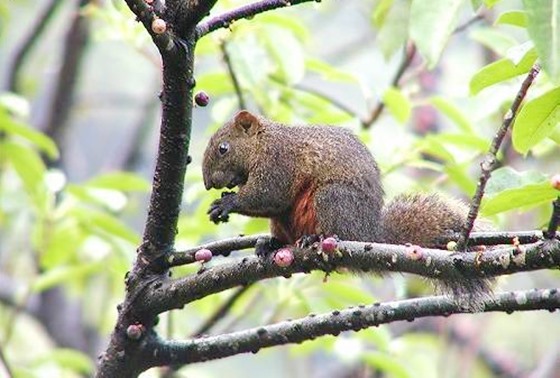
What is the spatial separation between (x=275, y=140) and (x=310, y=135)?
16 centimetres

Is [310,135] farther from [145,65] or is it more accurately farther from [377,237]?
[145,65]

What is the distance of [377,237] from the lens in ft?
10.5

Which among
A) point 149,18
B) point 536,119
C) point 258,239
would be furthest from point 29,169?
point 536,119

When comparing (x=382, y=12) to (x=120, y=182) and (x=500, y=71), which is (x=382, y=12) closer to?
(x=500, y=71)

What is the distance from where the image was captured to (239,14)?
237cm

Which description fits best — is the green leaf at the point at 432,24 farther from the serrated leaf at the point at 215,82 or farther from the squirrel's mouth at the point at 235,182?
the serrated leaf at the point at 215,82

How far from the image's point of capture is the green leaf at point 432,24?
181cm

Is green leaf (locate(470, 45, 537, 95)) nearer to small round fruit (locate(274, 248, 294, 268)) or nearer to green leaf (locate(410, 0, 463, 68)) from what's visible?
green leaf (locate(410, 0, 463, 68))

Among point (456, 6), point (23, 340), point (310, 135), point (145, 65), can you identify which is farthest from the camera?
point (145, 65)

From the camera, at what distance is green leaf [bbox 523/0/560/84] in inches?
60.3

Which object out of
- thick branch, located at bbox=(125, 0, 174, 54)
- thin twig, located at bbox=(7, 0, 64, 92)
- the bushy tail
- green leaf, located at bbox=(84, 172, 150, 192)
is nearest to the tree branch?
thick branch, located at bbox=(125, 0, 174, 54)

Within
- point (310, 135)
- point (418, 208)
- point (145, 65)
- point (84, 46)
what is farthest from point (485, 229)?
point (145, 65)

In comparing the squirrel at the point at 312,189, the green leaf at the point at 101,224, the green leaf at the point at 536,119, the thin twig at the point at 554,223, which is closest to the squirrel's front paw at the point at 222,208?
the squirrel at the point at 312,189

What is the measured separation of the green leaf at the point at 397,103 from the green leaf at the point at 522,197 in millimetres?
1489
